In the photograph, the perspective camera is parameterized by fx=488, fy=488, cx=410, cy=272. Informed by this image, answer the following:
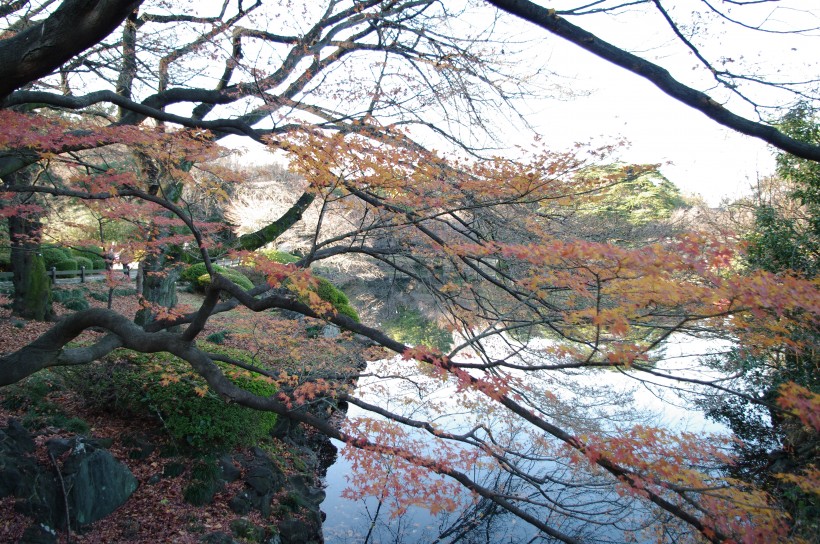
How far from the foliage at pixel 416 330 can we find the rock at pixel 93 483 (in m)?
10.0

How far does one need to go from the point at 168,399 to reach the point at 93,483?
1.36 metres

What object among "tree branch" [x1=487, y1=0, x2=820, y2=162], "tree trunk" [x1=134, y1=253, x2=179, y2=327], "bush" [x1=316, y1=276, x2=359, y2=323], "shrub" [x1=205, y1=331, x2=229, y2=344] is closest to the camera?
"tree branch" [x1=487, y1=0, x2=820, y2=162]

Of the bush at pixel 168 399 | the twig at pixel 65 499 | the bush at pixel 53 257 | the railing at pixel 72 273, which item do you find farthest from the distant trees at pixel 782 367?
the bush at pixel 53 257

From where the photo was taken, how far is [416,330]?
1622 cm

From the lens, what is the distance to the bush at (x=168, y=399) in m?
5.73

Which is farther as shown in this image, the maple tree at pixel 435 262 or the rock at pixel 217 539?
the rock at pixel 217 539

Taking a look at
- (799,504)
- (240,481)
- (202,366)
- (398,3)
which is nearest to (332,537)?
(240,481)

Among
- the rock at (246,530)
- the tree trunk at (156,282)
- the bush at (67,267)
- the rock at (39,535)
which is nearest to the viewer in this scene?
the rock at (39,535)

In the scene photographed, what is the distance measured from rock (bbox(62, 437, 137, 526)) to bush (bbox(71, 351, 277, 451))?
91 cm

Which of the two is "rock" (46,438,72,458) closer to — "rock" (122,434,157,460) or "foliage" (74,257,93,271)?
"rock" (122,434,157,460)

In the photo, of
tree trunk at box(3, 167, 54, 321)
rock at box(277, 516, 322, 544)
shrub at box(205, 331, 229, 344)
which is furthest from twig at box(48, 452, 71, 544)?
tree trunk at box(3, 167, 54, 321)

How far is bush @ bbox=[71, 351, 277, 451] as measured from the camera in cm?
573

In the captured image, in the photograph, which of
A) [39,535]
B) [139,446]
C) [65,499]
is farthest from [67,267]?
[39,535]

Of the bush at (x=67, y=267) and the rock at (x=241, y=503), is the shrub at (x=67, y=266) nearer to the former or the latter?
the bush at (x=67, y=267)
